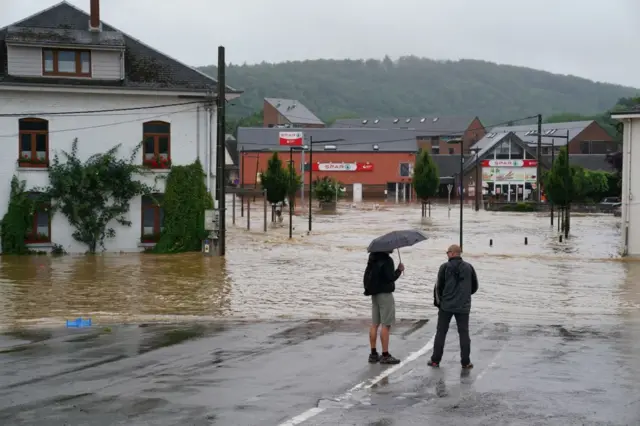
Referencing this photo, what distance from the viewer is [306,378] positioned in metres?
11.1

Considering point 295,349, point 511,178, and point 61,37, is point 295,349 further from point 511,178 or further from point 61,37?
point 511,178

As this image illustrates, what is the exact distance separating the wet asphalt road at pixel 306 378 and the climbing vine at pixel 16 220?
19.4 metres

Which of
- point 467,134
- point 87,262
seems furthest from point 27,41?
point 467,134

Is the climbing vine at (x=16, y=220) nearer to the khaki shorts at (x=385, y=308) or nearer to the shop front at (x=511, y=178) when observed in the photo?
the khaki shorts at (x=385, y=308)

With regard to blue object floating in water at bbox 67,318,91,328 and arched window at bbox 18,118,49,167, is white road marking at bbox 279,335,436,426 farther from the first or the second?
arched window at bbox 18,118,49,167

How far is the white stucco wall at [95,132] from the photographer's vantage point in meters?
34.2

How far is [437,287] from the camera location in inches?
476

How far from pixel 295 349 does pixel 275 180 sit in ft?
168

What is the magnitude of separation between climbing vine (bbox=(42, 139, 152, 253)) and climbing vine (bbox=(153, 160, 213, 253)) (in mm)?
991

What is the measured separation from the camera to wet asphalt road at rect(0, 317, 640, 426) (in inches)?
360

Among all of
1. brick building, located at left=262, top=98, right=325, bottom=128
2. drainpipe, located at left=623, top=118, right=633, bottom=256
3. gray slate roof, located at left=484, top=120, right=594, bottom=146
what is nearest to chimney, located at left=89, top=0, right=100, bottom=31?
drainpipe, located at left=623, top=118, right=633, bottom=256

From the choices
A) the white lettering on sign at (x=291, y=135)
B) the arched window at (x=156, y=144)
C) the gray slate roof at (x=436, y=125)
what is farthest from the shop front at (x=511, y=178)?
the arched window at (x=156, y=144)

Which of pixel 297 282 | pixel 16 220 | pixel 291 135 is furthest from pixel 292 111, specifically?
pixel 297 282

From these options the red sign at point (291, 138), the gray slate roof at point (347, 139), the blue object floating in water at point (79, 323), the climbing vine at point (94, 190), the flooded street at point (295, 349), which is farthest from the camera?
the gray slate roof at point (347, 139)
